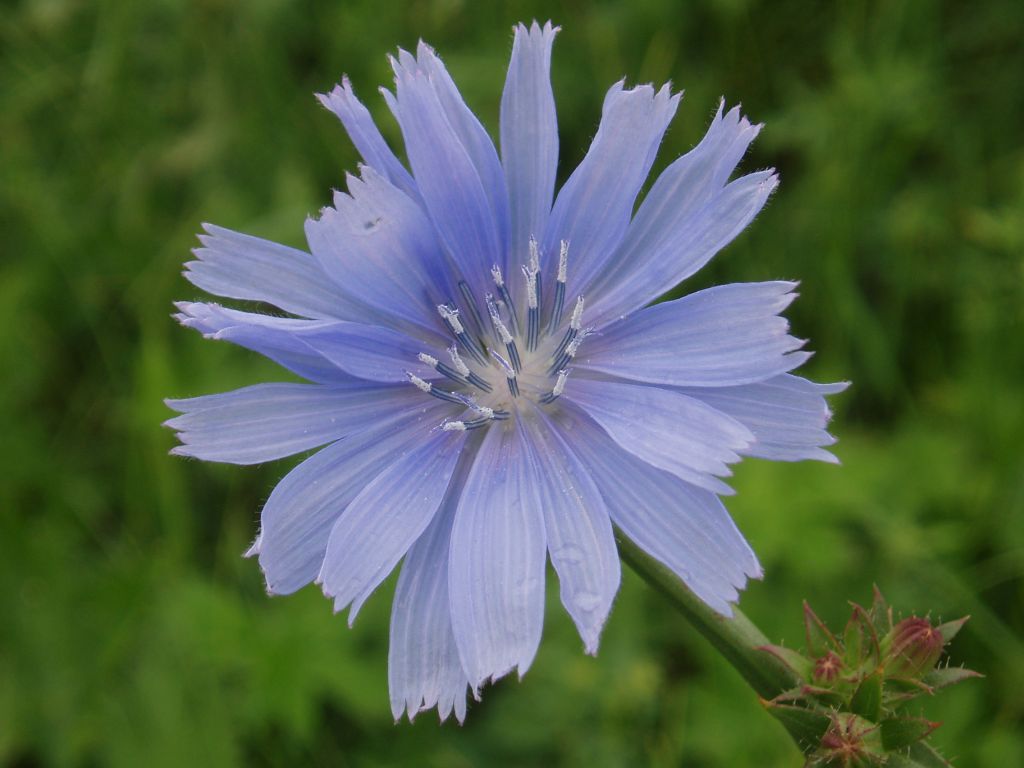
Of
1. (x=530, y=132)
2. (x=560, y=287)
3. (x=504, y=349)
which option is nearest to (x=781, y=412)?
(x=560, y=287)

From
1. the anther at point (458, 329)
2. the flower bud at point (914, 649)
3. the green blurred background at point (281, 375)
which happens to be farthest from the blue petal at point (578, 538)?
the green blurred background at point (281, 375)

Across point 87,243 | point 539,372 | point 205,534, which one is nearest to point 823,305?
point 539,372

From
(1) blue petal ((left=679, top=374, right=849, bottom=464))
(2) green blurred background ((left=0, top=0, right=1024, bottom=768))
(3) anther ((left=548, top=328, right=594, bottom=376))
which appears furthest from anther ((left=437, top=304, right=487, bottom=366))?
(2) green blurred background ((left=0, top=0, right=1024, bottom=768))

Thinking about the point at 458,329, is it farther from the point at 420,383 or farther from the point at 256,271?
the point at 256,271

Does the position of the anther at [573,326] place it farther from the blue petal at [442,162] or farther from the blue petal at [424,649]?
→ the blue petal at [424,649]

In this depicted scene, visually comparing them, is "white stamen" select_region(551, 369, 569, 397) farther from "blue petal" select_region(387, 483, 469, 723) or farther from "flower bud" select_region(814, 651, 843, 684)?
"flower bud" select_region(814, 651, 843, 684)

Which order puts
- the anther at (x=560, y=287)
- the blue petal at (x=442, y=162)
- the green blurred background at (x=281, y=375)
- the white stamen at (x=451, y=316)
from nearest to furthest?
the blue petal at (x=442, y=162) → the anther at (x=560, y=287) → the white stamen at (x=451, y=316) → the green blurred background at (x=281, y=375)

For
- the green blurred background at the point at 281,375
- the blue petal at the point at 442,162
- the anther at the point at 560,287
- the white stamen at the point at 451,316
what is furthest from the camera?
the green blurred background at the point at 281,375
